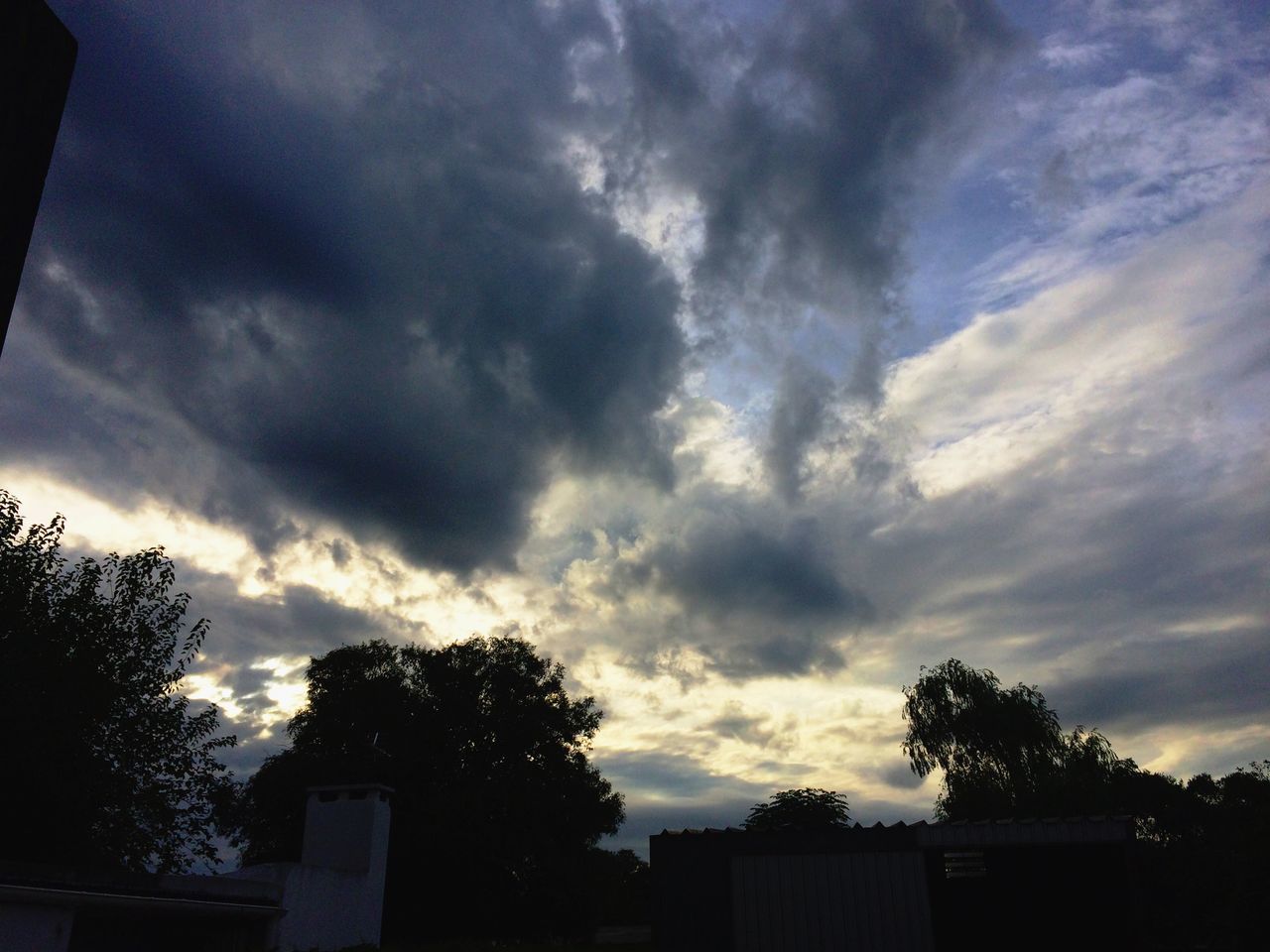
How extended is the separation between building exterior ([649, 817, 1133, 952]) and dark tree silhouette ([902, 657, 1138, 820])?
24599mm

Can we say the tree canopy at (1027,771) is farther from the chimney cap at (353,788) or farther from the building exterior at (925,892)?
the chimney cap at (353,788)

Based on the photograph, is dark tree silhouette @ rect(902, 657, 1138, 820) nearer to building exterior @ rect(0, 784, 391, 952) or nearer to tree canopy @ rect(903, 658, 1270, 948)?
tree canopy @ rect(903, 658, 1270, 948)

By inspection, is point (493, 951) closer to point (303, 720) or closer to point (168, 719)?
point (168, 719)

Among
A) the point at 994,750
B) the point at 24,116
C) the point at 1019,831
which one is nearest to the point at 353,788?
the point at 1019,831

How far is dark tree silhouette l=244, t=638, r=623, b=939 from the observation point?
40.9m

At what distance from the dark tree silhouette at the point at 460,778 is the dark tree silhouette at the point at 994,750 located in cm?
1855

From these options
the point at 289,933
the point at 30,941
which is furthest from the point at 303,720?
the point at 30,941

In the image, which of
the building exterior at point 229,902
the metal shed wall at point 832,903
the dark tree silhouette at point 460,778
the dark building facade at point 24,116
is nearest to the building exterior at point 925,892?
the metal shed wall at point 832,903

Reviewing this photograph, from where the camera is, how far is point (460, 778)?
4425cm

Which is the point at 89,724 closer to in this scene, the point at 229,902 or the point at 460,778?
the point at 229,902

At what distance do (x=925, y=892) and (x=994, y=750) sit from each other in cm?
2943

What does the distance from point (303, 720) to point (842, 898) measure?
3660cm

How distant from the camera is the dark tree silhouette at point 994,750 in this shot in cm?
4269

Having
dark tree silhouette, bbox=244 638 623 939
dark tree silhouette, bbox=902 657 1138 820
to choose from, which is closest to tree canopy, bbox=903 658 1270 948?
dark tree silhouette, bbox=902 657 1138 820
